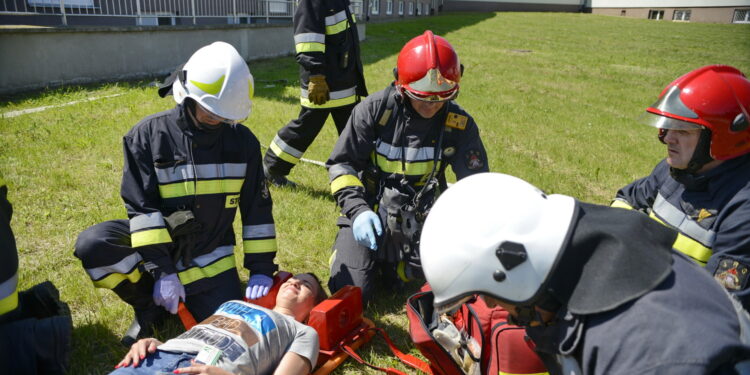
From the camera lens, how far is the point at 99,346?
3230 mm

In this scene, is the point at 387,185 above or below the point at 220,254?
above

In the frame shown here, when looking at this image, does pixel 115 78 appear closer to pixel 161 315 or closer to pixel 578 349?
pixel 161 315

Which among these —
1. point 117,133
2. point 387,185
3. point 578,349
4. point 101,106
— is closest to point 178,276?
point 387,185

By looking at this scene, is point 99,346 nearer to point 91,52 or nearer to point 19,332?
point 19,332

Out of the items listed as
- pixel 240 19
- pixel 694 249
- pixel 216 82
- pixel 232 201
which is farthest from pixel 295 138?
pixel 240 19

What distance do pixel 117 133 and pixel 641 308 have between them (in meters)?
7.23

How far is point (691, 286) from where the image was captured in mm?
1705

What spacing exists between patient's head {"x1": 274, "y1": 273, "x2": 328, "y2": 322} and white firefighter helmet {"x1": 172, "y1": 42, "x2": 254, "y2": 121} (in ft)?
3.81

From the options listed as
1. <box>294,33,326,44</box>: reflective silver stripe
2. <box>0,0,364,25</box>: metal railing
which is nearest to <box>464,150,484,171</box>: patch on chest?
<box>294,33,326,44</box>: reflective silver stripe

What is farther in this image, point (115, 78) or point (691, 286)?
point (115, 78)

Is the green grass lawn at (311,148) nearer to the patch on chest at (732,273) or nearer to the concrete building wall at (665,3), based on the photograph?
the patch on chest at (732,273)

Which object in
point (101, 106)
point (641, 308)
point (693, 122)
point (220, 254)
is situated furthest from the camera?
point (101, 106)

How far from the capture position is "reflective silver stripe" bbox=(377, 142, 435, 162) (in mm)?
3971

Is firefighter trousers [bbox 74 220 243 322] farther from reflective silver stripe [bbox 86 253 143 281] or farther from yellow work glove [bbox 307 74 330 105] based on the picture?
yellow work glove [bbox 307 74 330 105]
